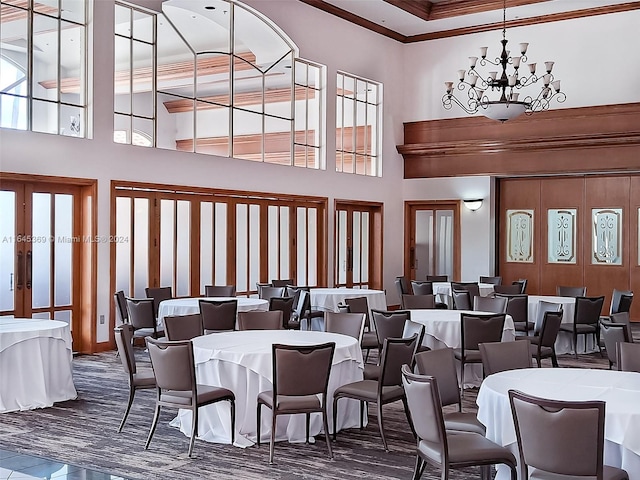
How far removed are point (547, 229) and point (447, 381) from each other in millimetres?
10421

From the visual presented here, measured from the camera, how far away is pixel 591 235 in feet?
47.3

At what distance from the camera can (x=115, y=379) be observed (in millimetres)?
8414

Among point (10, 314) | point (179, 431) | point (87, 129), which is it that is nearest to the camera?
point (179, 431)

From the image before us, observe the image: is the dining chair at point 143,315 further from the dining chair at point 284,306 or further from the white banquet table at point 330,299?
the white banquet table at point 330,299

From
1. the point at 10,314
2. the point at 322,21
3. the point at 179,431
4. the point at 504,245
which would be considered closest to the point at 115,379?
the point at 10,314

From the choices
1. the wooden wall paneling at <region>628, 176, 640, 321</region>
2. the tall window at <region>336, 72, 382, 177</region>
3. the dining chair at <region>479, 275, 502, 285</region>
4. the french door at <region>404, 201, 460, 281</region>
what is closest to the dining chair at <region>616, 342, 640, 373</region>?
the dining chair at <region>479, 275, 502, 285</region>

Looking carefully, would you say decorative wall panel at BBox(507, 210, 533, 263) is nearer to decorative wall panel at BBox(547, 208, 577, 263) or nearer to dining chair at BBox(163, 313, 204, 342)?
decorative wall panel at BBox(547, 208, 577, 263)

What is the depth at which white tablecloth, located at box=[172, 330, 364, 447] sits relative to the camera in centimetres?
589

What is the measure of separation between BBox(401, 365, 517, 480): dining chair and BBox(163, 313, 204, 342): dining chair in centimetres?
330

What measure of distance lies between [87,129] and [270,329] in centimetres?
419

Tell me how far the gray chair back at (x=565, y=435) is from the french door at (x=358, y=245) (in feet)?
35.4

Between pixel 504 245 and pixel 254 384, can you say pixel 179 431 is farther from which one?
pixel 504 245

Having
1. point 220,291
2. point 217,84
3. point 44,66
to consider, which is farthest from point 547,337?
point 44,66

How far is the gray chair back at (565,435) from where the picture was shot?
3.64 meters
